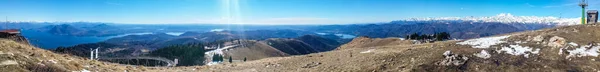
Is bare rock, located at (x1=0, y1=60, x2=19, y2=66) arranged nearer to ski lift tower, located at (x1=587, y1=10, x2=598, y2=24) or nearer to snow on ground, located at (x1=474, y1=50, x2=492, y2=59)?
snow on ground, located at (x1=474, y1=50, x2=492, y2=59)

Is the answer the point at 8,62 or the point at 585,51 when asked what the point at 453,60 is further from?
the point at 8,62

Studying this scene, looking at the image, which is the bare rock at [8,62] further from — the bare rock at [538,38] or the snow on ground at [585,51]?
the bare rock at [538,38]

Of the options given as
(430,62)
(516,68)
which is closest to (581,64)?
(516,68)

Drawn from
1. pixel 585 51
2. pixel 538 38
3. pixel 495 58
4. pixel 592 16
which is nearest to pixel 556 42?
pixel 585 51

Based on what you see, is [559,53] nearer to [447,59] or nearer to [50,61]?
[447,59]

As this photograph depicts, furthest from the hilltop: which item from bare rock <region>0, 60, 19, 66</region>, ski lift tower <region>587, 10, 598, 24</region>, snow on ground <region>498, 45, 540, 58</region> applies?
ski lift tower <region>587, 10, 598, 24</region>

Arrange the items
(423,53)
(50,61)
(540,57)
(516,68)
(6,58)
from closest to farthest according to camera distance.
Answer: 1. (6,58)
2. (50,61)
3. (516,68)
4. (540,57)
5. (423,53)
